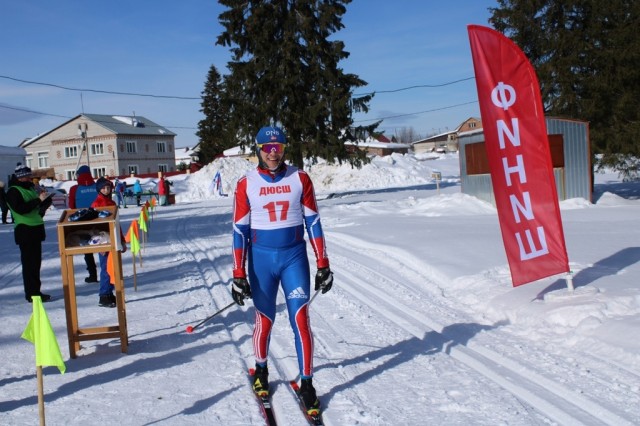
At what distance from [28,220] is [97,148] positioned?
65.3 m

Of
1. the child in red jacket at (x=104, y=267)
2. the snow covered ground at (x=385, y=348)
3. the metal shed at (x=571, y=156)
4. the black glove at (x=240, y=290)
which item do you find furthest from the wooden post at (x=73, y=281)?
the metal shed at (x=571, y=156)

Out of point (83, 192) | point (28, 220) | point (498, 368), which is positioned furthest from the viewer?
point (83, 192)

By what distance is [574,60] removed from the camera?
20766mm

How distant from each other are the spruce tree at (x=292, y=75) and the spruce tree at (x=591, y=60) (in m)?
8.32

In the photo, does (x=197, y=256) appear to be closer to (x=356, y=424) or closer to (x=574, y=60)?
(x=356, y=424)

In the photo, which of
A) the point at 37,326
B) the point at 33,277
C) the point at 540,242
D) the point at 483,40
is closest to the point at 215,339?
the point at 37,326

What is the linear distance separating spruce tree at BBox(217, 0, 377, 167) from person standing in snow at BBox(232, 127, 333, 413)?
22921 mm

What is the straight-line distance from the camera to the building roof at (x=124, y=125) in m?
69.1

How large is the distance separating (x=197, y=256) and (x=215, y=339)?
6.51 metres

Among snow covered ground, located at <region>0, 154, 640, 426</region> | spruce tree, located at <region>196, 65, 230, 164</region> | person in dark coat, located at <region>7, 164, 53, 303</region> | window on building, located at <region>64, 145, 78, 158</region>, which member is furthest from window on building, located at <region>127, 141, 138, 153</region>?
person in dark coat, located at <region>7, 164, 53, 303</region>

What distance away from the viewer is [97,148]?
68938mm

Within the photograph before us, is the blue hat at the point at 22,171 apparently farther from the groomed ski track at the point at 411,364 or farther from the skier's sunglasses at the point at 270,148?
the skier's sunglasses at the point at 270,148

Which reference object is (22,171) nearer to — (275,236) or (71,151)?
(275,236)

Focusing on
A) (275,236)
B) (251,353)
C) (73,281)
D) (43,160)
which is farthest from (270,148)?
(43,160)
